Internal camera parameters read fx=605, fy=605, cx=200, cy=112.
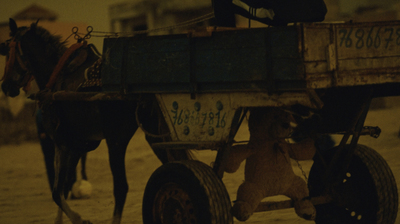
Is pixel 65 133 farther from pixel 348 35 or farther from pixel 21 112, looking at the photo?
pixel 21 112

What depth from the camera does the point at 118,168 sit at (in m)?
5.76

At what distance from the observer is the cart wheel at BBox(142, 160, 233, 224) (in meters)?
4.09

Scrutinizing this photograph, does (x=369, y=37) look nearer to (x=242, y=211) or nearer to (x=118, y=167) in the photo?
(x=242, y=211)

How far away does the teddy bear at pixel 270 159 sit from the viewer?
181 inches

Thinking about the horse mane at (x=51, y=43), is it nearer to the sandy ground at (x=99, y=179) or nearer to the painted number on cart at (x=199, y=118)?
the sandy ground at (x=99, y=179)

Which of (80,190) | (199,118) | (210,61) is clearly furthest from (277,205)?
(80,190)

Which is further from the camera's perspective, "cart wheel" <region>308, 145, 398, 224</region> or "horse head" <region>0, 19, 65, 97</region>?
"horse head" <region>0, 19, 65, 97</region>

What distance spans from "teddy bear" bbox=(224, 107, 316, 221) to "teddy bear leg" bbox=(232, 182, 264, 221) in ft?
0.05

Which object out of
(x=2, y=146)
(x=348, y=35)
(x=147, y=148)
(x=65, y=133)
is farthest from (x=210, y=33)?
(x=2, y=146)

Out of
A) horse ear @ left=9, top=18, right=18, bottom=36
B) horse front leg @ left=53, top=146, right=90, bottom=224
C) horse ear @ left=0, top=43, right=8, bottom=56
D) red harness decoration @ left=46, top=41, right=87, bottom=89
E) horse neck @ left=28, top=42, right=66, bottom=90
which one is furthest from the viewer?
horse ear @ left=0, top=43, right=8, bottom=56

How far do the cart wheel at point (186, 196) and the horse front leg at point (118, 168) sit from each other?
1265 mm

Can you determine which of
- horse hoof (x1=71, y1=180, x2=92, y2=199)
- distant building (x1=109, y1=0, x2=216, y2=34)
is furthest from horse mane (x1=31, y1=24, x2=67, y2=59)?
distant building (x1=109, y1=0, x2=216, y2=34)

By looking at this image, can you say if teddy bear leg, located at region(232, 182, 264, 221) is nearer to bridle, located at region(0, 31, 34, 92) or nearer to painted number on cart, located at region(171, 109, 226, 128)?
painted number on cart, located at region(171, 109, 226, 128)

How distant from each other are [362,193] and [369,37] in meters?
1.43
